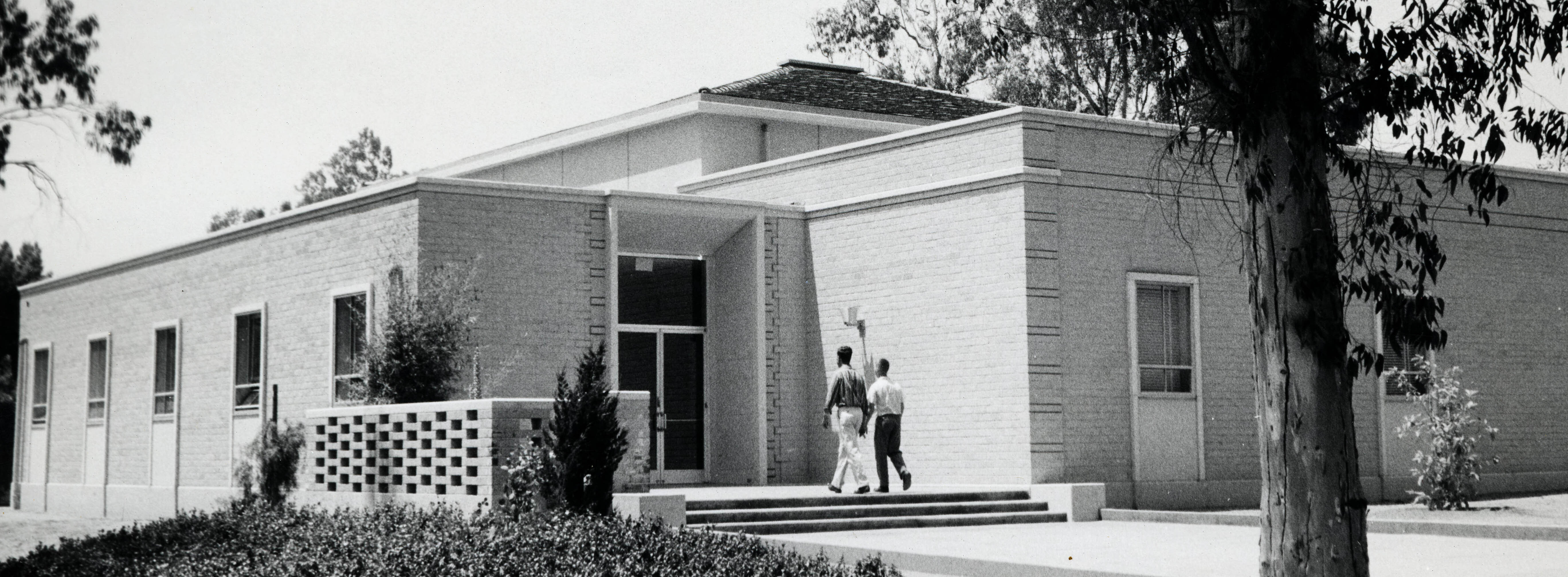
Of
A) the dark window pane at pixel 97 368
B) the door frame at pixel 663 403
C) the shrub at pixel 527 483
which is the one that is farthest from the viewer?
the dark window pane at pixel 97 368

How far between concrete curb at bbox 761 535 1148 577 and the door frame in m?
7.39

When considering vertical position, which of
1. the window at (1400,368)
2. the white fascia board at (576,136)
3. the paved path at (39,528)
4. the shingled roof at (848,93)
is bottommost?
the paved path at (39,528)

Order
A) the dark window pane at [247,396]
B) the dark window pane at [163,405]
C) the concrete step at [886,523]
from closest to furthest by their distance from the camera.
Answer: the concrete step at [886,523] < the dark window pane at [247,396] < the dark window pane at [163,405]

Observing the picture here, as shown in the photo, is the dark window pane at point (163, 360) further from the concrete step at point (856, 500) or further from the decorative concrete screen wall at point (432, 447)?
the concrete step at point (856, 500)

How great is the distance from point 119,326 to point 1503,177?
73.1 feet

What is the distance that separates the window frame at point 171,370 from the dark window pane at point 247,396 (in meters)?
1.84

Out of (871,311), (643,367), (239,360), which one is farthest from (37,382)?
(871,311)

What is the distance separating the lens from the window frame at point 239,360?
23.5m

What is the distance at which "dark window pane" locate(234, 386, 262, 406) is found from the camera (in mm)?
23922

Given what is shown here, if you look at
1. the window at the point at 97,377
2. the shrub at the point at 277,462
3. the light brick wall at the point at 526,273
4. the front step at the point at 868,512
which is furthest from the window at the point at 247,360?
the front step at the point at 868,512

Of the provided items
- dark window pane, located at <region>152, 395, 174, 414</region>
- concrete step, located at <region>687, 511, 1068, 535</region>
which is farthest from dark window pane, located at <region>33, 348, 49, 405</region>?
concrete step, located at <region>687, 511, 1068, 535</region>

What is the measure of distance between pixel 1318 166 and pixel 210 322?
64.8 feet

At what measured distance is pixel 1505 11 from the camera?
933 centimetres

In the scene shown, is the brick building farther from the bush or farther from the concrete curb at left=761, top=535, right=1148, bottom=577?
the bush
